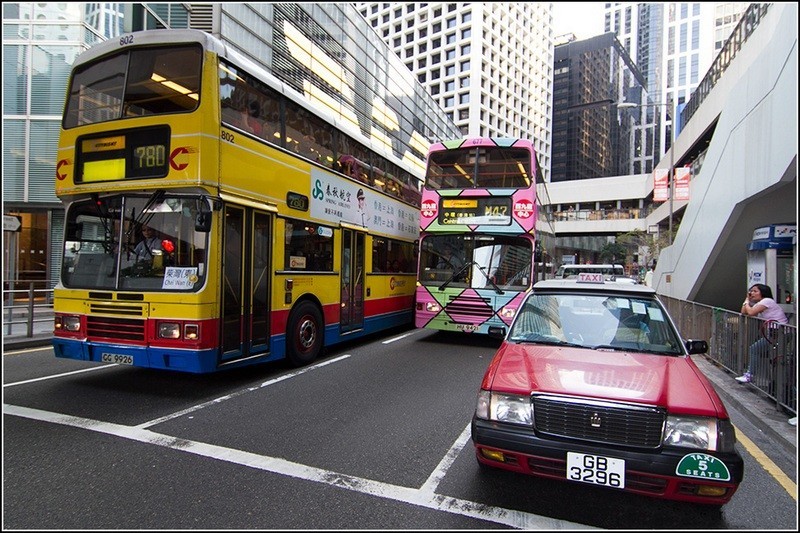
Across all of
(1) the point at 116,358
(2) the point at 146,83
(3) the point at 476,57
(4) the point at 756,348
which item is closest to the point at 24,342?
(1) the point at 116,358

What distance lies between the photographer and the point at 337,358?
8125 millimetres

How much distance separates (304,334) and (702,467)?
5.96 metres

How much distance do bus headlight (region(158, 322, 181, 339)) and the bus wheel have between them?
200 cm

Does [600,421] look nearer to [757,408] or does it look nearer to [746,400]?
[757,408]

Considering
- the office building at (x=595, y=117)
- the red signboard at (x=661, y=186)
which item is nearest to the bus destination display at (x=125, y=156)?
the red signboard at (x=661, y=186)

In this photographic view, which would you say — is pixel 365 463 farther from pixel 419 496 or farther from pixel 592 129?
pixel 592 129

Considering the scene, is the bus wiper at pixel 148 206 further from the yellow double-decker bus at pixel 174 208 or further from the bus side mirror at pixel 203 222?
the bus side mirror at pixel 203 222

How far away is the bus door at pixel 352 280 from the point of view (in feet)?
28.9

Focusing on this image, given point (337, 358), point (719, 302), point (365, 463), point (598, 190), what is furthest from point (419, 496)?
point (598, 190)

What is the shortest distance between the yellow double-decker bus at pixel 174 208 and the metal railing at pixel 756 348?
6.66 m

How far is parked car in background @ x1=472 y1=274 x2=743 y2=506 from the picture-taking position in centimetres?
272

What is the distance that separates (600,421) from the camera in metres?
2.88

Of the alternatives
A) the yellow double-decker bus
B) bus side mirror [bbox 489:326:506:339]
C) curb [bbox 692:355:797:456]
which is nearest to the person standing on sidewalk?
curb [bbox 692:355:797:456]

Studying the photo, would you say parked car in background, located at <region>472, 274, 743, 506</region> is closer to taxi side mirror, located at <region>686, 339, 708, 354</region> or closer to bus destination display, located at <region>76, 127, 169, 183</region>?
taxi side mirror, located at <region>686, 339, 708, 354</region>
